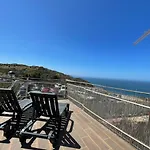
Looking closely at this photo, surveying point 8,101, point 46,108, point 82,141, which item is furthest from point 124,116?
point 8,101

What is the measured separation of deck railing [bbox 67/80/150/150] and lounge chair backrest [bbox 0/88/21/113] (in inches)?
81.0

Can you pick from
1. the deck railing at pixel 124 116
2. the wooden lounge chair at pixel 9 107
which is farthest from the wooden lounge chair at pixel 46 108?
the deck railing at pixel 124 116

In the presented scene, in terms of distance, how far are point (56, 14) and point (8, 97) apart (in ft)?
33.7

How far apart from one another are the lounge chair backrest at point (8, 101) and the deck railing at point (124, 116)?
206cm

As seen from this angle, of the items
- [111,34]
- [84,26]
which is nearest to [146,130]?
[84,26]

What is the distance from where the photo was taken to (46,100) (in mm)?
2936

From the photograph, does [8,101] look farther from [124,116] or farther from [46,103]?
[124,116]

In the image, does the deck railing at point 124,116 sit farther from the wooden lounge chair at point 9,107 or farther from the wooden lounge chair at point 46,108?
the wooden lounge chair at point 9,107

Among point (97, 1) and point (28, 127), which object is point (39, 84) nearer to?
point (28, 127)

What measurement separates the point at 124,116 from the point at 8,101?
7.65 ft

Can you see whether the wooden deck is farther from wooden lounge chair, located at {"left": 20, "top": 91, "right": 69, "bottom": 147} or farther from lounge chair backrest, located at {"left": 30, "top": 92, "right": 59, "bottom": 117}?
lounge chair backrest, located at {"left": 30, "top": 92, "right": 59, "bottom": 117}

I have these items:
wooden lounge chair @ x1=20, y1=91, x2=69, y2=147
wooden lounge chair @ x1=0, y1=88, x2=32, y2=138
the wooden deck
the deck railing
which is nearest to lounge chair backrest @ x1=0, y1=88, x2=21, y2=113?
wooden lounge chair @ x1=0, y1=88, x2=32, y2=138

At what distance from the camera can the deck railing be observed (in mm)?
2710

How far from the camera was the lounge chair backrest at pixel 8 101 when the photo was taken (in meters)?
2.95
